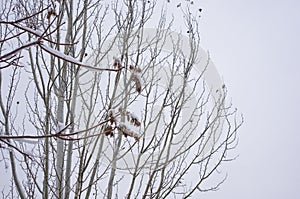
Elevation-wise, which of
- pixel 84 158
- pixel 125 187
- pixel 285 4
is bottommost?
pixel 84 158

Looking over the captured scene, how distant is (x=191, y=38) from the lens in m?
2.49

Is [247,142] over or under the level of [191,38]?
over

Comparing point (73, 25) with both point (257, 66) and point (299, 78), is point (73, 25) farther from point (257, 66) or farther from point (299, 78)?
point (299, 78)

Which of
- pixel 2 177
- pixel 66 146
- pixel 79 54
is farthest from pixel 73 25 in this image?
pixel 2 177

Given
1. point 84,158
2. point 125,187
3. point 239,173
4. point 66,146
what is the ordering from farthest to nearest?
point 239,173 < point 125,187 < point 66,146 < point 84,158

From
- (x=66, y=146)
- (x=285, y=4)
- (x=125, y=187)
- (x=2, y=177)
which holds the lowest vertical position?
(x=66, y=146)

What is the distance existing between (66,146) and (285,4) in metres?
3.83

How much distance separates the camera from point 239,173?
15.7 feet

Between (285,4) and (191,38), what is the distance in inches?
121

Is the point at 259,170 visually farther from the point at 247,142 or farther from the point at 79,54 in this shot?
the point at 79,54

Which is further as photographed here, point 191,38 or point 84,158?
point 191,38

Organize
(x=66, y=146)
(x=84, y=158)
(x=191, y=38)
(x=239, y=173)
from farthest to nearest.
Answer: (x=239, y=173), (x=191, y=38), (x=66, y=146), (x=84, y=158)

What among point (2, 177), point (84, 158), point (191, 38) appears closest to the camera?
point (84, 158)

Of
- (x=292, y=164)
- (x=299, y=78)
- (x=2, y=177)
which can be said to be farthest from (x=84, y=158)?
(x=299, y=78)
